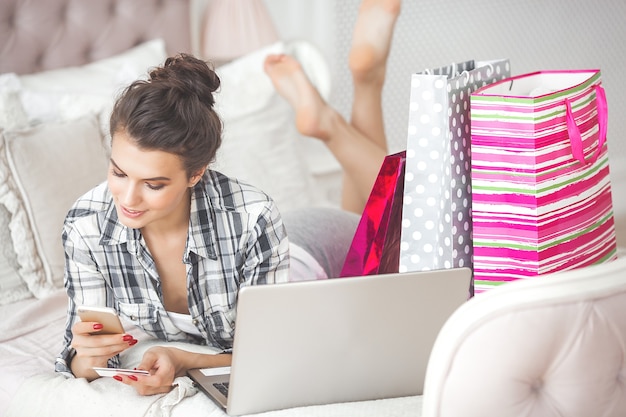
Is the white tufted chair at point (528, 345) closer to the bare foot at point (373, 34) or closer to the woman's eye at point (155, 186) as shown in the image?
the woman's eye at point (155, 186)

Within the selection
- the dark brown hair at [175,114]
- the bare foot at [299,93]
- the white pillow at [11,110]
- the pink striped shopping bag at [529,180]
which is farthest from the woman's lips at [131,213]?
the bare foot at [299,93]

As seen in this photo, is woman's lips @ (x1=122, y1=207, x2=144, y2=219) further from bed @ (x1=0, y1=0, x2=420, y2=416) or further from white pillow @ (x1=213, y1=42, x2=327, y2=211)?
white pillow @ (x1=213, y1=42, x2=327, y2=211)

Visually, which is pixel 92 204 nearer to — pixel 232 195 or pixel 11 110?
pixel 232 195

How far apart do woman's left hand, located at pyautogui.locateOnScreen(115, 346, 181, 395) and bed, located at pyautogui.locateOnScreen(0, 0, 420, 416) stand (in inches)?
0.8

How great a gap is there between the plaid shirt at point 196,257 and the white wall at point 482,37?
148cm

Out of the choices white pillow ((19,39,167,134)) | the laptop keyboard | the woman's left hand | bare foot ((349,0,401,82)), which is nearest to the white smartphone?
the woman's left hand

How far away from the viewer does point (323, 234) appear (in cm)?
201

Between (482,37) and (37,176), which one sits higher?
(482,37)

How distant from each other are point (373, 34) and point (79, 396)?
1371 millimetres

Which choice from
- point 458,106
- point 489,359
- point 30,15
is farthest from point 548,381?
point 30,15

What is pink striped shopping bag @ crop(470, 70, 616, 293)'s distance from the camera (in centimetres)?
139

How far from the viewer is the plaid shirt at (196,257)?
1477mm

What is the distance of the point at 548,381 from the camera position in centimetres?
104

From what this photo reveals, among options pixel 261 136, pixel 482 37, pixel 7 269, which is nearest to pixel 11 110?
pixel 7 269
